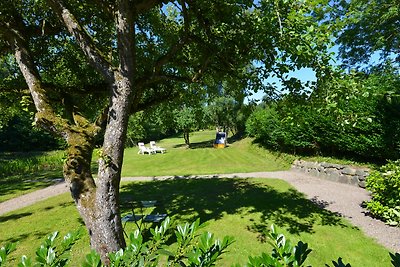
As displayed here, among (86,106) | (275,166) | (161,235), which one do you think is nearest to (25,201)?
(86,106)

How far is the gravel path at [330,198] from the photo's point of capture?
7089 millimetres

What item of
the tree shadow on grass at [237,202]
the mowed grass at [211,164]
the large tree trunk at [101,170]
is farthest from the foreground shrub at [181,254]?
the mowed grass at [211,164]

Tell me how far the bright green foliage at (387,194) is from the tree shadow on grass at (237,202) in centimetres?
119

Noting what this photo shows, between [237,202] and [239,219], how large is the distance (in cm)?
184

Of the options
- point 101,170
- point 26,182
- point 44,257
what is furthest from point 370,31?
point 26,182

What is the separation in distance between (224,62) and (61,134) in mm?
4490

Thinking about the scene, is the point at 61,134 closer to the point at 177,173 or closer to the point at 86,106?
the point at 86,106

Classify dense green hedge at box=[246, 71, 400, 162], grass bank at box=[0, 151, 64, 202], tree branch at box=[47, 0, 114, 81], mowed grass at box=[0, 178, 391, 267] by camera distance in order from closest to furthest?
dense green hedge at box=[246, 71, 400, 162], tree branch at box=[47, 0, 114, 81], mowed grass at box=[0, 178, 391, 267], grass bank at box=[0, 151, 64, 202]

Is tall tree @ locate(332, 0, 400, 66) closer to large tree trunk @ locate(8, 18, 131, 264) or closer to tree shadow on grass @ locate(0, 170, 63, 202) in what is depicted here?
large tree trunk @ locate(8, 18, 131, 264)

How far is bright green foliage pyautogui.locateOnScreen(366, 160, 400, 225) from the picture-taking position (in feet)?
24.7

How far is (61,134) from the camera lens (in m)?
5.61

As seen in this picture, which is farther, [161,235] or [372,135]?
[372,135]

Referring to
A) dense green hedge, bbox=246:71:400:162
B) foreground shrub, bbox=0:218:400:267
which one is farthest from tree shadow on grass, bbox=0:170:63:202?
foreground shrub, bbox=0:218:400:267

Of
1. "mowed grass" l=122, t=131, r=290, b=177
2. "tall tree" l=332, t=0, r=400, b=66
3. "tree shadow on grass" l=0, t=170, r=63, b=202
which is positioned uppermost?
"tall tree" l=332, t=0, r=400, b=66
